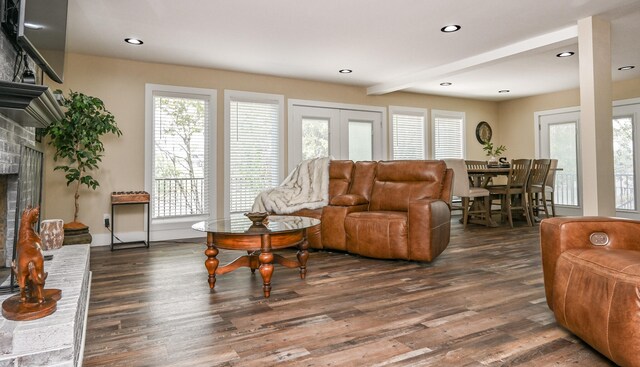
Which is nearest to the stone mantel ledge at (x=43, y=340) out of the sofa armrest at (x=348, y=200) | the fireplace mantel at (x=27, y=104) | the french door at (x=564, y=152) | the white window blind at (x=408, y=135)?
the fireplace mantel at (x=27, y=104)

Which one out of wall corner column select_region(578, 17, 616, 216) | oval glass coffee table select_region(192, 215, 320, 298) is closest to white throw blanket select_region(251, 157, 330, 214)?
oval glass coffee table select_region(192, 215, 320, 298)

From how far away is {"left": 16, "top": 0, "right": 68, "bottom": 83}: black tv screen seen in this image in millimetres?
1946

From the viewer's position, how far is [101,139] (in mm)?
4750

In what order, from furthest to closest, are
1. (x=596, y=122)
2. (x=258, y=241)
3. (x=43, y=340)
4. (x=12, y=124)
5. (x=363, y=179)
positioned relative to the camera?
(x=363, y=179), (x=596, y=122), (x=258, y=241), (x=12, y=124), (x=43, y=340)

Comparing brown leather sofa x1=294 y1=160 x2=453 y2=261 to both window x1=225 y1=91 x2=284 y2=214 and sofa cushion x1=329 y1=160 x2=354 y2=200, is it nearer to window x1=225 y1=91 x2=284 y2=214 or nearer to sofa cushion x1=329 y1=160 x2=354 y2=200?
sofa cushion x1=329 y1=160 x2=354 y2=200

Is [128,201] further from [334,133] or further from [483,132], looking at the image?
[483,132]

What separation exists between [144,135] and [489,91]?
19.8ft

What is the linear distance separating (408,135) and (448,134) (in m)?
1.05

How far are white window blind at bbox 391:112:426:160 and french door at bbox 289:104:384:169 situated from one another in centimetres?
33

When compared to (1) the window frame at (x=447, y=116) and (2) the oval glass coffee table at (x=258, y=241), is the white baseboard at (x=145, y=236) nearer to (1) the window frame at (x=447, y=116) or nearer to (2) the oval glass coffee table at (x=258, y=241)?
(2) the oval glass coffee table at (x=258, y=241)

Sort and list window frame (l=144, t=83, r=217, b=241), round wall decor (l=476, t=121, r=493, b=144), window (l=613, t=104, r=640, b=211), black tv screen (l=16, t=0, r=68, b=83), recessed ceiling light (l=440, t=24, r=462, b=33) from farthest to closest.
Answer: round wall decor (l=476, t=121, r=493, b=144) → window (l=613, t=104, r=640, b=211) → window frame (l=144, t=83, r=217, b=241) → recessed ceiling light (l=440, t=24, r=462, b=33) → black tv screen (l=16, t=0, r=68, b=83)

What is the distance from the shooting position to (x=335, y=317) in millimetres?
2201

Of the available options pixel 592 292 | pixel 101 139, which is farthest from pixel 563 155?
pixel 101 139

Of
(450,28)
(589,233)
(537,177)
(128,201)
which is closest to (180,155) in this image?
(128,201)
